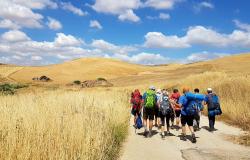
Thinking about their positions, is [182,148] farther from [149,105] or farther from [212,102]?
[212,102]

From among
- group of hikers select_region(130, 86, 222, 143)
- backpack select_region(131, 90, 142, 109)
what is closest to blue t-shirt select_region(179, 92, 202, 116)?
group of hikers select_region(130, 86, 222, 143)

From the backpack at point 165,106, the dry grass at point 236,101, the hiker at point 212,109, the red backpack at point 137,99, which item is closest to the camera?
the backpack at point 165,106

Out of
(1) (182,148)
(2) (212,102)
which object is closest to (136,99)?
→ (2) (212,102)

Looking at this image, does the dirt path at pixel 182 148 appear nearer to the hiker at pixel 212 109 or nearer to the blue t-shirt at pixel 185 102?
the hiker at pixel 212 109

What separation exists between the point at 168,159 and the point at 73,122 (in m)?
3.57

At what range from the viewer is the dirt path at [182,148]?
1206 centimetres

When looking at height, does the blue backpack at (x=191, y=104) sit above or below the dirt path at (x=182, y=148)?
above

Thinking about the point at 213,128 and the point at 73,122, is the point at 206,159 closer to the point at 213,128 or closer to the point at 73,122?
the point at 73,122

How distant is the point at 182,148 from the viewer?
13.7 meters

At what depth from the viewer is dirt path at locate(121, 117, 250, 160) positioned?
39.6 feet

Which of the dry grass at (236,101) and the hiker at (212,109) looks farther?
the dry grass at (236,101)

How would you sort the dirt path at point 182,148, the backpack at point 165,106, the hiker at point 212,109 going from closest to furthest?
the dirt path at point 182,148
the backpack at point 165,106
the hiker at point 212,109

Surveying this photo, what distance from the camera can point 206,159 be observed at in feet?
38.1

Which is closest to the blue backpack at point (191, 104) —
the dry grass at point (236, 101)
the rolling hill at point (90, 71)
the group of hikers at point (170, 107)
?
the group of hikers at point (170, 107)
